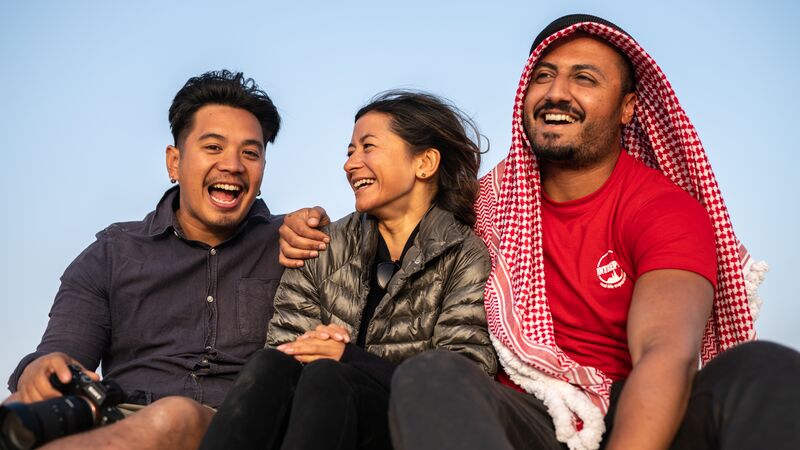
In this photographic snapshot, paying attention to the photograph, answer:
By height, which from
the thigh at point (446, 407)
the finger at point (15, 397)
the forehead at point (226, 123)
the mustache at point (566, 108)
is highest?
the forehead at point (226, 123)

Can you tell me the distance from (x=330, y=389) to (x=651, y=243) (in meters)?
1.41

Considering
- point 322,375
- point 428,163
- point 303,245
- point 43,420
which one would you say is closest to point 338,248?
point 303,245

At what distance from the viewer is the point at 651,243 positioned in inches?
145

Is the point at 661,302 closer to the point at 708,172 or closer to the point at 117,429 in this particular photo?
the point at 708,172

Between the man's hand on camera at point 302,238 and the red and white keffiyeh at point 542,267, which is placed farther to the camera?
the man's hand on camera at point 302,238

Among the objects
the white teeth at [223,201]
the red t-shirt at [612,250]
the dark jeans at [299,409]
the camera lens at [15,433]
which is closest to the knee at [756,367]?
the red t-shirt at [612,250]

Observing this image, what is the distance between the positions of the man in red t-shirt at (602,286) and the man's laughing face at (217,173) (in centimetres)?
52

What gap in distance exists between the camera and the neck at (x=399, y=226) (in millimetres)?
4852

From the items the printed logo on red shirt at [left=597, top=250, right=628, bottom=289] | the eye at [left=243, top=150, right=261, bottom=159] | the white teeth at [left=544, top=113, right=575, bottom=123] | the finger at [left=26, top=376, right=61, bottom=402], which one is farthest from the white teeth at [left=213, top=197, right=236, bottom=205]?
the printed logo on red shirt at [left=597, top=250, right=628, bottom=289]

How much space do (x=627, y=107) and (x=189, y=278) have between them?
2.48 metres

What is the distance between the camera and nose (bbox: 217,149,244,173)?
5.07 m

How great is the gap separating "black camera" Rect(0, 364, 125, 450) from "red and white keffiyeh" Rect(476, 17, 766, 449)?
1.69m

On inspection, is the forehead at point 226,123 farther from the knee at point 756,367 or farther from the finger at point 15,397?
the knee at point 756,367

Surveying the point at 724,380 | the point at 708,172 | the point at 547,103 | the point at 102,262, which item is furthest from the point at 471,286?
the point at 102,262
